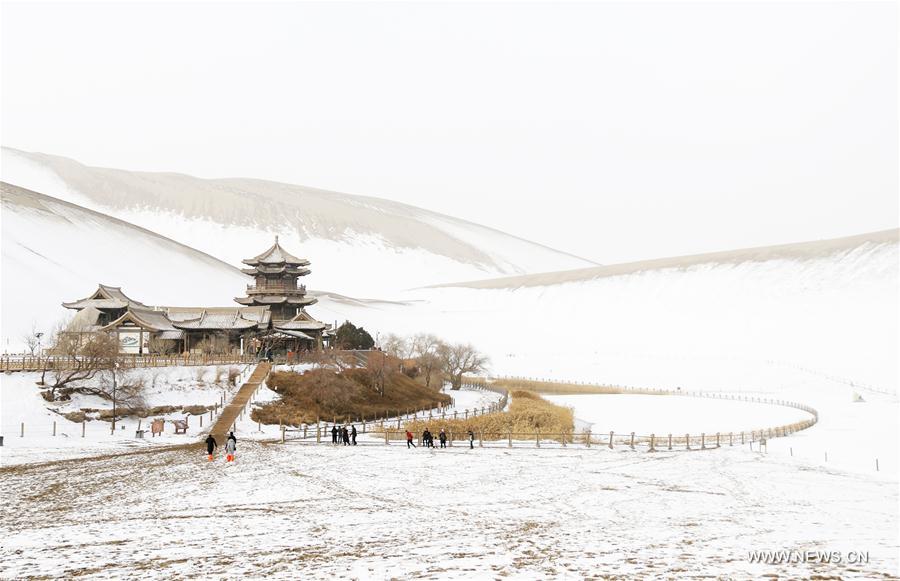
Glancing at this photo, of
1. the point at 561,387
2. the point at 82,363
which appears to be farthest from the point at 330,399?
the point at 561,387

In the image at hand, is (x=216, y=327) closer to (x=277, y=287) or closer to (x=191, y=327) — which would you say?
(x=191, y=327)

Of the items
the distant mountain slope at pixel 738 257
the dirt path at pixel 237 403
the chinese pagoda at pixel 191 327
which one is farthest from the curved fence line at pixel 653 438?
the distant mountain slope at pixel 738 257

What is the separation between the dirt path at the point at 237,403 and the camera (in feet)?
116

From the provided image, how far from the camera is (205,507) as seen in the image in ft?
62.4

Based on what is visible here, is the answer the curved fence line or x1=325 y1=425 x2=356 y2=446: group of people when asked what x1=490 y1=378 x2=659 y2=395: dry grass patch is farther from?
x1=325 y1=425 x2=356 y2=446: group of people

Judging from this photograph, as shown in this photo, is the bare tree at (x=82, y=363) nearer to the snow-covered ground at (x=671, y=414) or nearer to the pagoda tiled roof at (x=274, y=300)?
the pagoda tiled roof at (x=274, y=300)

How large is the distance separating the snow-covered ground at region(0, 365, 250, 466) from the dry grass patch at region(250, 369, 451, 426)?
9.35 feet

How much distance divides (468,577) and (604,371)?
66.1 meters

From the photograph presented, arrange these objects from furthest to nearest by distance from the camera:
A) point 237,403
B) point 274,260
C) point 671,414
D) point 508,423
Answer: point 274,260
point 671,414
point 508,423
point 237,403

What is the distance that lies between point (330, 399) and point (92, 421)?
12.5 meters

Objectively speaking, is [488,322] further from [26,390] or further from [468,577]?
[468,577]

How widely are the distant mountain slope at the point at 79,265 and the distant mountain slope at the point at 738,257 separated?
5586 centimetres

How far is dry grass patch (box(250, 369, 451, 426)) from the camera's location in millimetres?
40938

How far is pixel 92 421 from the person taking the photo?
3678 centimetres
